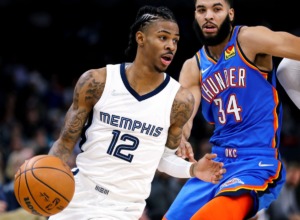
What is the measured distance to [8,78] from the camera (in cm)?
1377

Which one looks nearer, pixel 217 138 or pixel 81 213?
pixel 81 213

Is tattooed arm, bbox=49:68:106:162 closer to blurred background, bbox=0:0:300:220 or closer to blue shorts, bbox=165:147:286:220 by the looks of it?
A: blue shorts, bbox=165:147:286:220

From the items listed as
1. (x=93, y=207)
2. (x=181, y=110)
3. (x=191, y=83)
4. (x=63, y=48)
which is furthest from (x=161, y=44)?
(x=63, y=48)

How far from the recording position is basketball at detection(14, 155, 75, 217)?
4.93 meters

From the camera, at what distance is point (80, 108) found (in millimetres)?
5340

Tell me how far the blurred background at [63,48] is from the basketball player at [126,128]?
6.73 metres

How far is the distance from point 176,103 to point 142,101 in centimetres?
27

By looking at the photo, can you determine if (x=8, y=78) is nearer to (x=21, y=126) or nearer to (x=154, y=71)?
(x=21, y=126)

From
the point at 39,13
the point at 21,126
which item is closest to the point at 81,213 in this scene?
the point at 21,126

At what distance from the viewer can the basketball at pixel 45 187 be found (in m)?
4.93

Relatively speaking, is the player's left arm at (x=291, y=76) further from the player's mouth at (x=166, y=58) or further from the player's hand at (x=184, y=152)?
the player's mouth at (x=166, y=58)

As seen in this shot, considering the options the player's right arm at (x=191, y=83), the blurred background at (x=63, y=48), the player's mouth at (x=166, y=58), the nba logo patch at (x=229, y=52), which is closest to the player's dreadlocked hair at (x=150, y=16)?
the player's mouth at (x=166, y=58)

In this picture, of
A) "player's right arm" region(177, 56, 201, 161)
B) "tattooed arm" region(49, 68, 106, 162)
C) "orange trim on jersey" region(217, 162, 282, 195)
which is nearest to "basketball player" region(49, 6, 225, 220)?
"tattooed arm" region(49, 68, 106, 162)

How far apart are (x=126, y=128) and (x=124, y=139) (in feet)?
0.28
